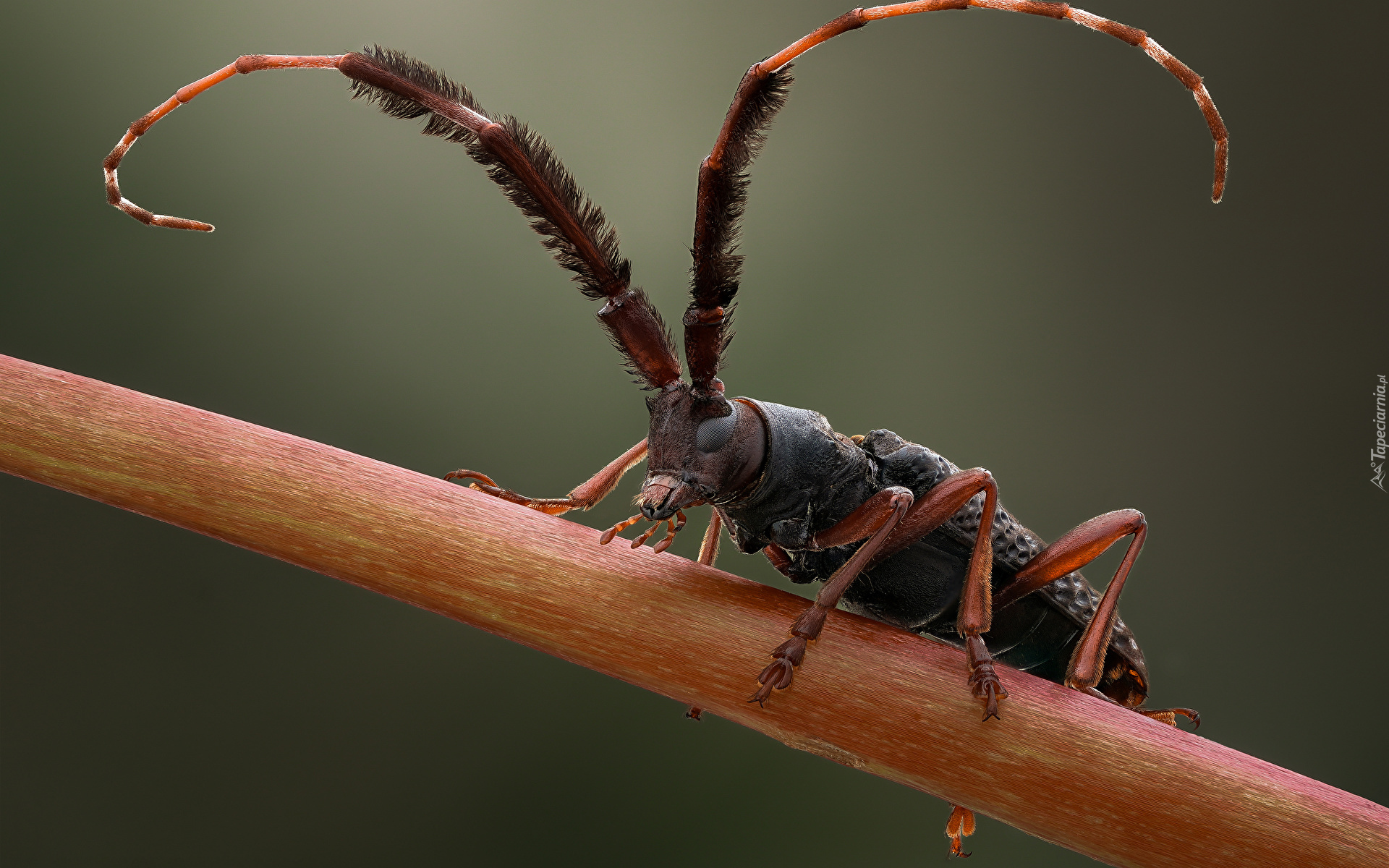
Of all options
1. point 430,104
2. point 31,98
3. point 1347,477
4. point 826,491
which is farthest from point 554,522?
point 1347,477

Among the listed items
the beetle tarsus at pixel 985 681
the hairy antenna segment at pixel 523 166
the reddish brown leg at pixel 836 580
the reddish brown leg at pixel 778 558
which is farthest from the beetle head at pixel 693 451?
the beetle tarsus at pixel 985 681

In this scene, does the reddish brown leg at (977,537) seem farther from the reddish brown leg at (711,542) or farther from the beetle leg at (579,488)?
the beetle leg at (579,488)

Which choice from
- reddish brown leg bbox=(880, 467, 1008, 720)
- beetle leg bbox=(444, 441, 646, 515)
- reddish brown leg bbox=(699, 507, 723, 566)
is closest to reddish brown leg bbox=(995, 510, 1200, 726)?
reddish brown leg bbox=(880, 467, 1008, 720)

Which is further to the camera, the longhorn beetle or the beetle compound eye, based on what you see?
the beetle compound eye

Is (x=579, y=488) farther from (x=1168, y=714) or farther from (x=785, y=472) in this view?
(x=1168, y=714)

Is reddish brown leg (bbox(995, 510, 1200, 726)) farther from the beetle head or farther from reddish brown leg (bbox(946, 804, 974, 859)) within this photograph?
the beetle head

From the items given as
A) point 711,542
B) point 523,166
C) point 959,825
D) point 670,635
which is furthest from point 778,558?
point 523,166

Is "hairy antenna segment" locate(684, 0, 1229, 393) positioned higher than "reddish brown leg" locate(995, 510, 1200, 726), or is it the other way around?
"hairy antenna segment" locate(684, 0, 1229, 393)
